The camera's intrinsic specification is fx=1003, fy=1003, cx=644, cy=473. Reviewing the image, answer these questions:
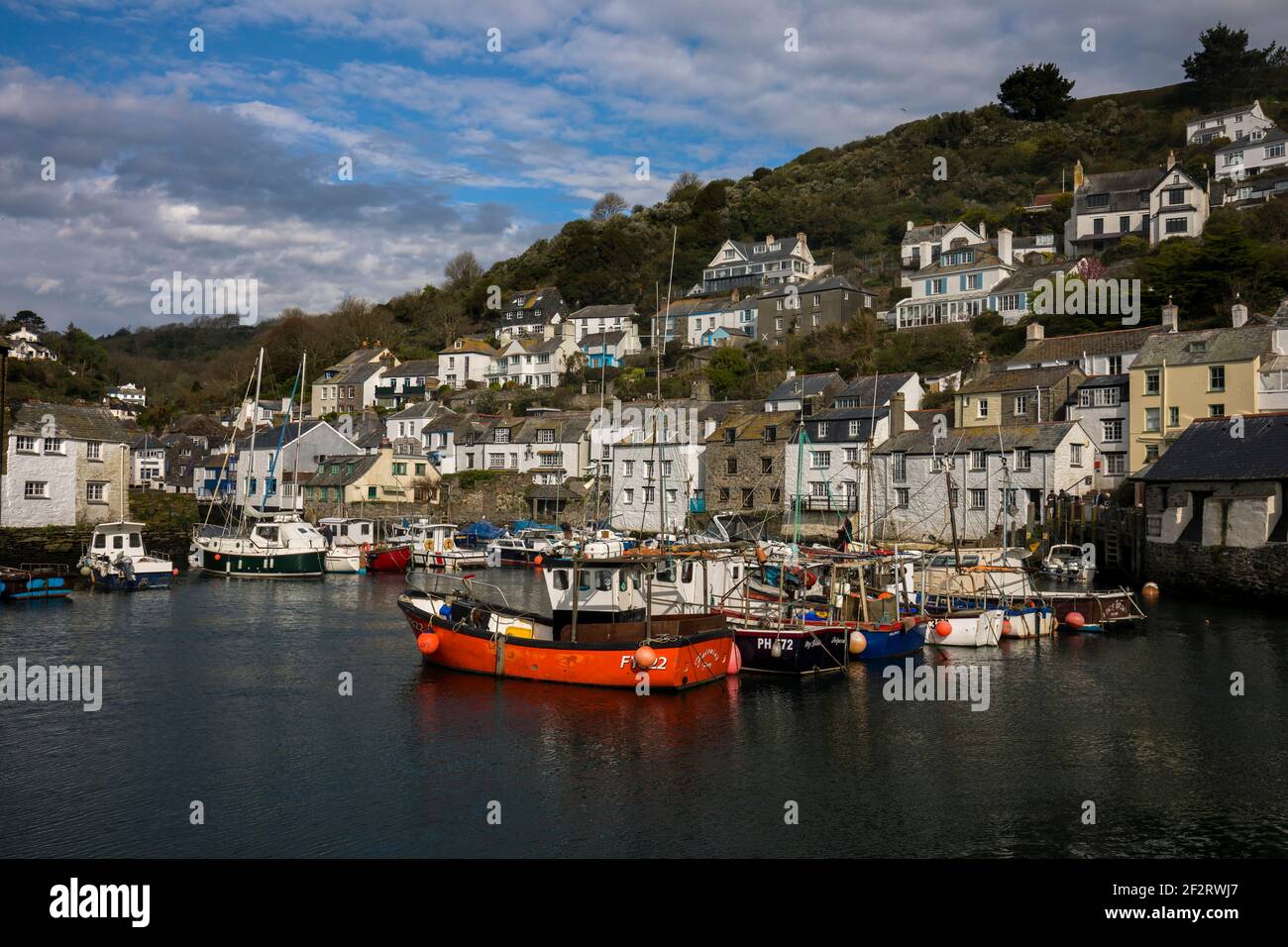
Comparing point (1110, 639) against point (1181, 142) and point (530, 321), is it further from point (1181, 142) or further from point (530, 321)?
Result: point (1181, 142)

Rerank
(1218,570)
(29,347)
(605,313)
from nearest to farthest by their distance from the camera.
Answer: (1218,570) < (605,313) < (29,347)

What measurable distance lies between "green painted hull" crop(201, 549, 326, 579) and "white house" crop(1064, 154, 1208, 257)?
6811 centimetres

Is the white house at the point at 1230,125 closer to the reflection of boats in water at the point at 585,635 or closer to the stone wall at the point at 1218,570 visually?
the stone wall at the point at 1218,570

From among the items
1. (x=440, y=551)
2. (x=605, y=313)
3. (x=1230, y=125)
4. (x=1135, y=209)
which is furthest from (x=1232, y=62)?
(x=440, y=551)

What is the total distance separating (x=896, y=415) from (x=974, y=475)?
22.8 ft

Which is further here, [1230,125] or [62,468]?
[1230,125]

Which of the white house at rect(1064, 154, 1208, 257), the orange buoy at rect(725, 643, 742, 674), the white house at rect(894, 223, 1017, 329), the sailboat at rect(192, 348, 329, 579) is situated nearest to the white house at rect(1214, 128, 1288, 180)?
the white house at rect(1064, 154, 1208, 257)

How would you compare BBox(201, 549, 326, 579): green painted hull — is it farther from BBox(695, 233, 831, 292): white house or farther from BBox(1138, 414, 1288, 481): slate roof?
BBox(695, 233, 831, 292): white house

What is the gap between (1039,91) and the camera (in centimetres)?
12631

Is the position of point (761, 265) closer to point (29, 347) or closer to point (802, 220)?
point (802, 220)

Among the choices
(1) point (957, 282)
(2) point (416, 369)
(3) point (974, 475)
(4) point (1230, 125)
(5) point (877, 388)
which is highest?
(4) point (1230, 125)

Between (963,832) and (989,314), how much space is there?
66.3 meters

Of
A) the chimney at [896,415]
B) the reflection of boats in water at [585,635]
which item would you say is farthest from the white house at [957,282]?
the reflection of boats in water at [585,635]

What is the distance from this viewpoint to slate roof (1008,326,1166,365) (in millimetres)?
58344
